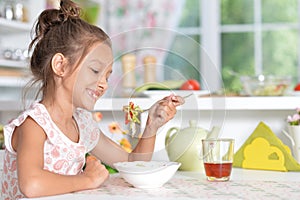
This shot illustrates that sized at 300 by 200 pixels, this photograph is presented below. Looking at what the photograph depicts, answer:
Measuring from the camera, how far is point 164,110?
Result: 126 cm

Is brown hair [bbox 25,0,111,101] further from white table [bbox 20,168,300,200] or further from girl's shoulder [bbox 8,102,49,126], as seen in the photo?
white table [bbox 20,168,300,200]

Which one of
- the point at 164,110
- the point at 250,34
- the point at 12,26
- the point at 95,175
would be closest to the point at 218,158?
the point at 164,110

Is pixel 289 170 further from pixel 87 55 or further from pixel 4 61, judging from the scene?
pixel 4 61

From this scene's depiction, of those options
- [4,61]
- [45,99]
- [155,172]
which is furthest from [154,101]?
[4,61]

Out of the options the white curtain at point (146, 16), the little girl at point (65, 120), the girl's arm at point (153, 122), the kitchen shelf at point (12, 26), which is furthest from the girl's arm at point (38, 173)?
the white curtain at point (146, 16)

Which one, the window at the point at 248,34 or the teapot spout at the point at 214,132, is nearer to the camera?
the teapot spout at the point at 214,132

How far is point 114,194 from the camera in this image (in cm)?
114

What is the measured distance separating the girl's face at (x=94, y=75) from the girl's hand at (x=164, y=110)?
0.42 feet

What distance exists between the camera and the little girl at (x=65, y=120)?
1.17m

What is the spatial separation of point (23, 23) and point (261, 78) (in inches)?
69.9

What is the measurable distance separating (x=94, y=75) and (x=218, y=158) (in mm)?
400

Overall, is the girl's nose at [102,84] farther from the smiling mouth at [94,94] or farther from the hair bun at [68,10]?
the hair bun at [68,10]

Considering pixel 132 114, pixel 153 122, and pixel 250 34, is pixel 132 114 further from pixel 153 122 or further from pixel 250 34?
pixel 250 34

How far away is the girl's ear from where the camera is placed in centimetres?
130
